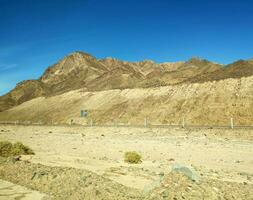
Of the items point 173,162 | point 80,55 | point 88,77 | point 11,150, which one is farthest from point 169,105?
point 80,55

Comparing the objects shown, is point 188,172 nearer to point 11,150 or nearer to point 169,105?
point 11,150

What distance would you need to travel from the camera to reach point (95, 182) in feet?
30.9

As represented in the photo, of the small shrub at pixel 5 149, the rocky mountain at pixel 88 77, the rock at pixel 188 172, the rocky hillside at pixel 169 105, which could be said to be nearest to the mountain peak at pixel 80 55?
the rocky mountain at pixel 88 77

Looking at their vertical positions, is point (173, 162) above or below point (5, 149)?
Result: below

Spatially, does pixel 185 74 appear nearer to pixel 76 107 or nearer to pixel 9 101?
pixel 76 107

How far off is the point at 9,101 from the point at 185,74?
109 m

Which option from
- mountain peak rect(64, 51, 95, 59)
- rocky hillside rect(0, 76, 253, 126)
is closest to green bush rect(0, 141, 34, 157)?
rocky hillside rect(0, 76, 253, 126)

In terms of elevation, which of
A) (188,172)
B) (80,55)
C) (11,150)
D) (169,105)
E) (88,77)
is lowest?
(188,172)

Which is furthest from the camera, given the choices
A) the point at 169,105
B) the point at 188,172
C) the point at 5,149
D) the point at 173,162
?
the point at 169,105

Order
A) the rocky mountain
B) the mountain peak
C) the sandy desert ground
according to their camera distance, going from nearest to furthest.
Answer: the sandy desert ground
the rocky mountain
the mountain peak

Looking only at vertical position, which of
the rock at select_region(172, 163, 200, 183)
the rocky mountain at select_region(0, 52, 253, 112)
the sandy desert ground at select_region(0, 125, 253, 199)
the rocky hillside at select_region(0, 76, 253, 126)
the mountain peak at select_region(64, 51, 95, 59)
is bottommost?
the sandy desert ground at select_region(0, 125, 253, 199)

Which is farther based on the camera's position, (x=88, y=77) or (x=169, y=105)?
(x=88, y=77)

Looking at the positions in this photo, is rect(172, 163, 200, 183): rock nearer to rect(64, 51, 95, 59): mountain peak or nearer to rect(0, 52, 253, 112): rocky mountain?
rect(0, 52, 253, 112): rocky mountain

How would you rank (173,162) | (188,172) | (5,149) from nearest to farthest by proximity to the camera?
(188,172) < (173,162) < (5,149)
